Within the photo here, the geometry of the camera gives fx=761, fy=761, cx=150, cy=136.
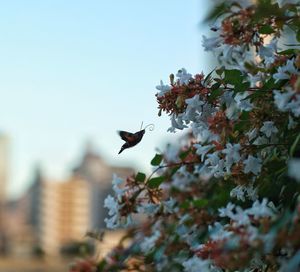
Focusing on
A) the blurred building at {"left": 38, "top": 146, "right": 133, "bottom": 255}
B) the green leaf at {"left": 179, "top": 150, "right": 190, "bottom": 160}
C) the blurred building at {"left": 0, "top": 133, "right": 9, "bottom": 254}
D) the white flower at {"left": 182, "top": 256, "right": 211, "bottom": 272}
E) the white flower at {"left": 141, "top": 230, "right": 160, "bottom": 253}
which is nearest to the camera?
the white flower at {"left": 182, "top": 256, "right": 211, "bottom": 272}

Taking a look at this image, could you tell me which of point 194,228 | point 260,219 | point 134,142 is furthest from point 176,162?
point 260,219

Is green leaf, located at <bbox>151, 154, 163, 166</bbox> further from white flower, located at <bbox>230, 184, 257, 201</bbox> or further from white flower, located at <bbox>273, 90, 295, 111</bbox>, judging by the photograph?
white flower, located at <bbox>273, 90, 295, 111</bbox>

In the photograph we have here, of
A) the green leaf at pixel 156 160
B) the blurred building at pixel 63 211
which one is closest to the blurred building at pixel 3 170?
the blurred building at pixel 63 211

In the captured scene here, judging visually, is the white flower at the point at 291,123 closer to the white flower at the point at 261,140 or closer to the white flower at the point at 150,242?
the white flower at the point at 261,140

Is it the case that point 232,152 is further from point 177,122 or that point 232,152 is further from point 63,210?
point 63,210

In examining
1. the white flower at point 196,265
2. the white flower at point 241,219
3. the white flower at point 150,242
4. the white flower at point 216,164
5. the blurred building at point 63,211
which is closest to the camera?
the white flower at point 241,219

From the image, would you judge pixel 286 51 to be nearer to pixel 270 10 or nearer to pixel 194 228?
pixel 270 10

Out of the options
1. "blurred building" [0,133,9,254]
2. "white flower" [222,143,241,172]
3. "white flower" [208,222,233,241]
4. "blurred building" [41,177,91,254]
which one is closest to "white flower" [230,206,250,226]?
"white flower" [208,222,233,241]
